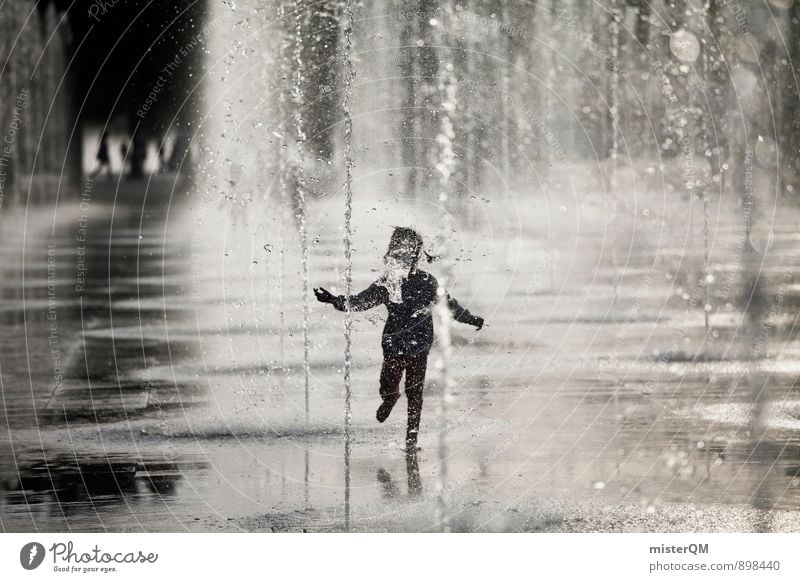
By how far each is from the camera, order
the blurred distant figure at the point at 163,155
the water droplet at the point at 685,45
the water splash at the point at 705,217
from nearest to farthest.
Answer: the water splash at the point at 705,217, the water droplet at the point at 685,45, the blurred distant figure at the point at 163,155

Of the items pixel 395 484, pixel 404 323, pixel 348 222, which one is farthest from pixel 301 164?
pixel 395 484

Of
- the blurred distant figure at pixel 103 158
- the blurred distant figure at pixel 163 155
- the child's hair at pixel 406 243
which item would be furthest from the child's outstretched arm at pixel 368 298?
the blurred distant figure at pixel 163 155

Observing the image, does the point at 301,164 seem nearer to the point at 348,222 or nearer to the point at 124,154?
the point at 124,154

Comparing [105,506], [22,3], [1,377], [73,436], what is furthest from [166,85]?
[105,506]

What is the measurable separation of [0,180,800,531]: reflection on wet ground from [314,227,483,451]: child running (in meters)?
0.31

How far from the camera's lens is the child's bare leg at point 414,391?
27.5 ft

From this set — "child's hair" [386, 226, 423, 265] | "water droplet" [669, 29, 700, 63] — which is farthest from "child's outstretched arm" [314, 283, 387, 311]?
"water droplet" [669, 29, 700, 63]

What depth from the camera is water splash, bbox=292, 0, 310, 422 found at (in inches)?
408

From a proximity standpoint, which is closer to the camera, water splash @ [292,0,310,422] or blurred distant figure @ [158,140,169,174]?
water splash @ [292,0,310,422]

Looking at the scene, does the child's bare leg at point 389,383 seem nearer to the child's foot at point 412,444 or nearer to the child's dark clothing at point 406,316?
the child's dark clothing at point 406,316

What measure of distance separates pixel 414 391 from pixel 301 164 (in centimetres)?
448

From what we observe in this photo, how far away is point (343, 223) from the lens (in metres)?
10.6

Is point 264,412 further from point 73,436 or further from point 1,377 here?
point 1,377

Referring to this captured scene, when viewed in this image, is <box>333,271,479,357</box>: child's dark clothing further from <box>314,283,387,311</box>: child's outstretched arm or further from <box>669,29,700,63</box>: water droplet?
<box>669,29,700,63</box>: water droplet
